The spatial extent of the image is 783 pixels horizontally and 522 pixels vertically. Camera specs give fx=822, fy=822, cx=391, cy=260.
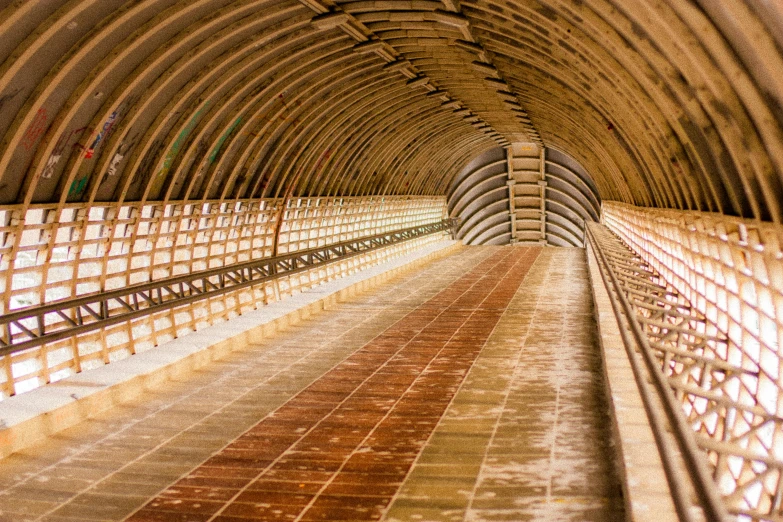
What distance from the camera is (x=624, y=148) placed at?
20.1 metres

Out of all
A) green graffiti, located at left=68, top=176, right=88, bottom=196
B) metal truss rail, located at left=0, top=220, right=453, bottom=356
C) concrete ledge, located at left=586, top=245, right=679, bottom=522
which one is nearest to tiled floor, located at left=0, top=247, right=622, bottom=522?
concrete ledge, located at left=586, top=245, right=679, bottom=522

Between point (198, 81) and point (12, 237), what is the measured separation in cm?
434

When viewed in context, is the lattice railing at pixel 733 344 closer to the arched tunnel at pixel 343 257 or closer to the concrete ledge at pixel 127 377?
the arched tunnel at pixel 343 257

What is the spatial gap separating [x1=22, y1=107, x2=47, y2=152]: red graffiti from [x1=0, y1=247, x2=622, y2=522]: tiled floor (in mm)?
3616

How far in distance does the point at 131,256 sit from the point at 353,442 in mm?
6864

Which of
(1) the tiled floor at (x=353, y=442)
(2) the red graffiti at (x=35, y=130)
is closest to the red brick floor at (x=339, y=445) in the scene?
(1) the tiled floor at (x=353, y=442)

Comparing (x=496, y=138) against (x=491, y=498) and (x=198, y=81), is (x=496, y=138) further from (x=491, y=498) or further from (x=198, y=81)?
(x=491, y=498)

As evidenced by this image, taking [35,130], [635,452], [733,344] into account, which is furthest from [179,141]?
[635,452]

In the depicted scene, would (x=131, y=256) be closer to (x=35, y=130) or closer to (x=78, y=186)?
(x=78, y=186)

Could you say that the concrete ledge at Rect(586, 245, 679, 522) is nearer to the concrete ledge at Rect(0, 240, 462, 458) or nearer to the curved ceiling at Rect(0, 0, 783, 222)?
the curved ceiling at Rect(0, 0, 783, 222)

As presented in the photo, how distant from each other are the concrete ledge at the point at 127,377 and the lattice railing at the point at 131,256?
0.80 m

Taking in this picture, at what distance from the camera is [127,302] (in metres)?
13.3

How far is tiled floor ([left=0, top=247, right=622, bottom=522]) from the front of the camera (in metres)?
6.77

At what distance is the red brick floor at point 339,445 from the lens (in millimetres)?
6793
